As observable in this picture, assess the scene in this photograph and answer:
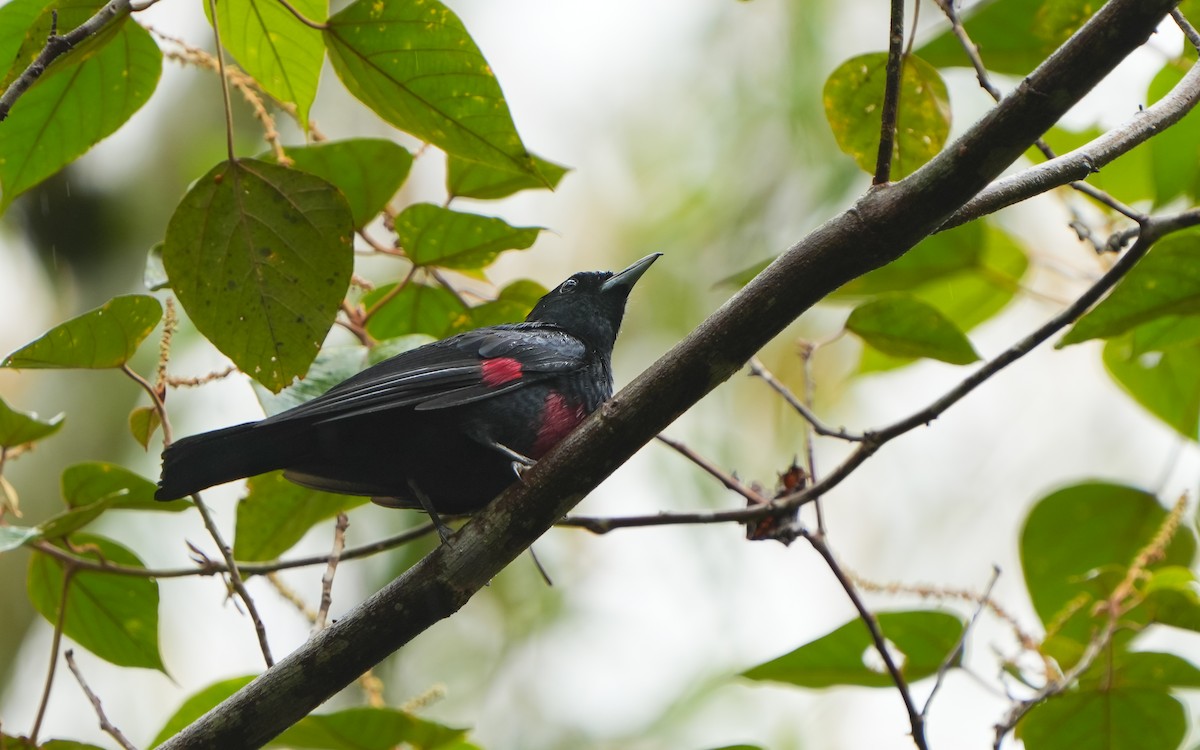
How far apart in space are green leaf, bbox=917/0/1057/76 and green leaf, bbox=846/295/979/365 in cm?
56

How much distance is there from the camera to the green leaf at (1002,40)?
2.43m

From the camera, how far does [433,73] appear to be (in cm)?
198

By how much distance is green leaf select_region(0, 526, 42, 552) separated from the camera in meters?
1.89

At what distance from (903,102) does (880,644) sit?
3.57ft

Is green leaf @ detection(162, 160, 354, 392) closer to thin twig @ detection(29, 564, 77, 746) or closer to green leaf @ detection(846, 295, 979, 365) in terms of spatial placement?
thin twig @ detection(29, 564, 77, 746)

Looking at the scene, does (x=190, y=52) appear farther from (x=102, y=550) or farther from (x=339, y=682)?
(x=339, y=682)

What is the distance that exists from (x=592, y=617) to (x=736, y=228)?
9.50 feet

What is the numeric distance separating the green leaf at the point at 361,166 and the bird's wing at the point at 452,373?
0.35m

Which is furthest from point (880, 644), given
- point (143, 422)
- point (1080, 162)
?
point (143, 422)

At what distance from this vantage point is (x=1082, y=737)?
2184mm

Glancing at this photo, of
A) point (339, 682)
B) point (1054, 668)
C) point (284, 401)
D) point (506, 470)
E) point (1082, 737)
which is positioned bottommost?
point (1082, 737)

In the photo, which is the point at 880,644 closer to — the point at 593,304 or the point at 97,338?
the point at 593,304

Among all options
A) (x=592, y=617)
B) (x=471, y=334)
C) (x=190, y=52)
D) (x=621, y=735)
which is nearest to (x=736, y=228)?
(x=592, y=617)

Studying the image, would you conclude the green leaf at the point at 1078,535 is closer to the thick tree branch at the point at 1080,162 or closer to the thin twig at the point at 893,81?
the thick tree branch at the point at 1080,162
